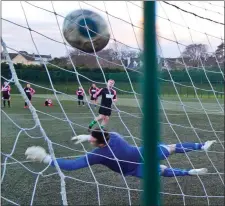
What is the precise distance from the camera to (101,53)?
364 cm

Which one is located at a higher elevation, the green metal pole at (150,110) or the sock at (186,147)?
the green metal pole at (150,110)

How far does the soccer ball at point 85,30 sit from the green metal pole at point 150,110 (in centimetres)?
278

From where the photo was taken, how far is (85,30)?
3561mm

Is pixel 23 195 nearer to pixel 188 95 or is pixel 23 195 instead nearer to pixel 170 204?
pixel 170 204

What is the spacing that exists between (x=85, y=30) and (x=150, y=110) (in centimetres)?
290

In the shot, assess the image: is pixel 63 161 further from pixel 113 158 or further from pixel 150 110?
pixel 150 110

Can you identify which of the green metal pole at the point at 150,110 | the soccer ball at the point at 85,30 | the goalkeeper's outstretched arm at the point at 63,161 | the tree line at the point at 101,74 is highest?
the soccer ball at the point at 85,30

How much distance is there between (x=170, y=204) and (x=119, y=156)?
530mm

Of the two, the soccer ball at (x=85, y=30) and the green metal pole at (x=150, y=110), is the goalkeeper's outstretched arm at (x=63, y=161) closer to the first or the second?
the soccer ball at (x=85, y=30)

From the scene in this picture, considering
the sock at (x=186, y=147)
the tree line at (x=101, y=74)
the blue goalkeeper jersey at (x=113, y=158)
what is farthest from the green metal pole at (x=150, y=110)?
the sock at (x=186, y=147)

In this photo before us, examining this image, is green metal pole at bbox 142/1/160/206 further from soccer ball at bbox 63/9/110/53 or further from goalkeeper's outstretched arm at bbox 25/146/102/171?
soccer ball at bbox 63/9/110/53

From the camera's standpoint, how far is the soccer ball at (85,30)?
350 centimetres

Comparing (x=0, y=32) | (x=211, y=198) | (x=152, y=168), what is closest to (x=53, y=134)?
(x=211, y=198)

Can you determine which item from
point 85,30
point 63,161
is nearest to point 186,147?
point 63,161
